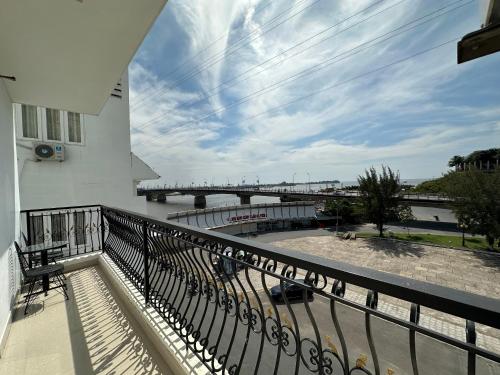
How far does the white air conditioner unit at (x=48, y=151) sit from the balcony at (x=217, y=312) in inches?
222

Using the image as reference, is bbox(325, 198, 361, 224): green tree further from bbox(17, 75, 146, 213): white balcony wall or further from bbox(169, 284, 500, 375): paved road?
bbox(17, 75, 146, 213): white balcony wall

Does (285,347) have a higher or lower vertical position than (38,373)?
higher

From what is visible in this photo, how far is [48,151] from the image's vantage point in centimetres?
709

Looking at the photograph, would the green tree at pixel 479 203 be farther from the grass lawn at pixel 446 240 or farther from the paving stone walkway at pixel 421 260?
the paving stone walkway at pixel 421 260

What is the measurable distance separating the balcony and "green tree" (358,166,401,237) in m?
22.5

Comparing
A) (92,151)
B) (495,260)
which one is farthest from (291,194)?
(92,151)

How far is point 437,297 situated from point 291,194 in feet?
122

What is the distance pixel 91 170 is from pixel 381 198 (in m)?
23.0

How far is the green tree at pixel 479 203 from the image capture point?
16234 millimetres

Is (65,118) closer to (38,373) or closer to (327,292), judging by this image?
(38,373)

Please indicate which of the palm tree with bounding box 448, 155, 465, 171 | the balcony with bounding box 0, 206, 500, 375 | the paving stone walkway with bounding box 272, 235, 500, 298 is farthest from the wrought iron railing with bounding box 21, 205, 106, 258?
the palm tree with bounding box 448, 155, 465, 171

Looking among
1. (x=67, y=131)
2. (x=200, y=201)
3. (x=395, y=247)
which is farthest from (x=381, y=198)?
(x=200, y=201)

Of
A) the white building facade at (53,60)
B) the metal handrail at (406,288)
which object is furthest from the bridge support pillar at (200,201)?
the metal handrail at (406,288)

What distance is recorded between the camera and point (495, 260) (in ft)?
47.9
